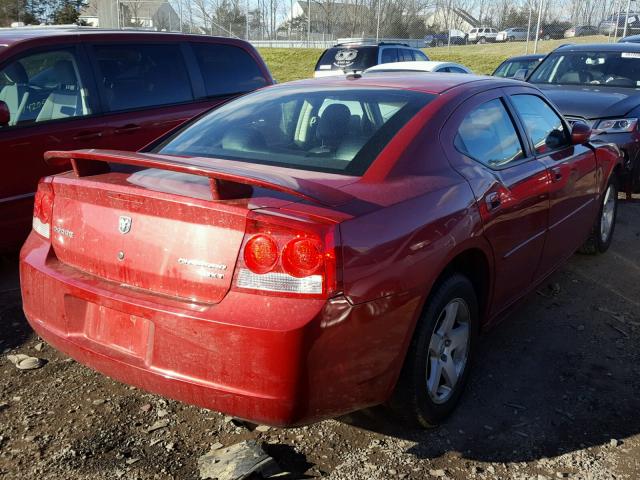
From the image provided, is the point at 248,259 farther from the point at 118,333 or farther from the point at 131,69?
the point at 131,69

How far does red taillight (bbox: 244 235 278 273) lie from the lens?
2.47 m

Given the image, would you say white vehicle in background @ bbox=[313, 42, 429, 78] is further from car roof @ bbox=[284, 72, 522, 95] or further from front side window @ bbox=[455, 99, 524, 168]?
front side window @ bbox=[455, 99, 524, 168]

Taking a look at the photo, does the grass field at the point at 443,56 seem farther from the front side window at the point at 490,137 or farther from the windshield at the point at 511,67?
→ the front side window at the point at 490,137

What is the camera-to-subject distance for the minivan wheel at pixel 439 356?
2939 millimetres

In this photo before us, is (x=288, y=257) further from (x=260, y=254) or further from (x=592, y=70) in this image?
(x=592, y=70)

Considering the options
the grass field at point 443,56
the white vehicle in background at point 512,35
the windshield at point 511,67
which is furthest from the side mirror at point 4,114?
the white vehicle in background at point 512,35

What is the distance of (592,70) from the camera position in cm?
905

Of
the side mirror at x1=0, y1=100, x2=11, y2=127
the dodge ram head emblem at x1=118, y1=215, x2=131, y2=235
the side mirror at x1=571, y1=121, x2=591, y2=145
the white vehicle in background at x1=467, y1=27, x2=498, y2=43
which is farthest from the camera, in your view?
the white vehicle in background at x1=467, y1=27, x2=498, y2=43

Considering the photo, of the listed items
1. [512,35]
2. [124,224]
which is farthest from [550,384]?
[512,35]

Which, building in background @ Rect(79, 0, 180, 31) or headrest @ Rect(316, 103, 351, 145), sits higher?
building in background @ Rect(79, 0, 180, 31)

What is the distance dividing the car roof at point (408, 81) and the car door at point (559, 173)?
34cm

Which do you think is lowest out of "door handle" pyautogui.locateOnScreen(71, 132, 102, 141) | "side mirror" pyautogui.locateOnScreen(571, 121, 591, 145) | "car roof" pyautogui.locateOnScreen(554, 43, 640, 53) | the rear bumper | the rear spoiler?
the rear bumper

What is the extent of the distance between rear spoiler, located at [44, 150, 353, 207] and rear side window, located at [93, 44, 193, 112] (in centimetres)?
287

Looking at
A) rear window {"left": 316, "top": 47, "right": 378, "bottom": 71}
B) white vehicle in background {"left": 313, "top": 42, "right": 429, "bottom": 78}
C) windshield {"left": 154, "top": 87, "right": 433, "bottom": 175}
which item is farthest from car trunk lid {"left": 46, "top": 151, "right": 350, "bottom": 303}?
rear window {"left": 316, "top": 47, "right": 378, "bottom": 71}
